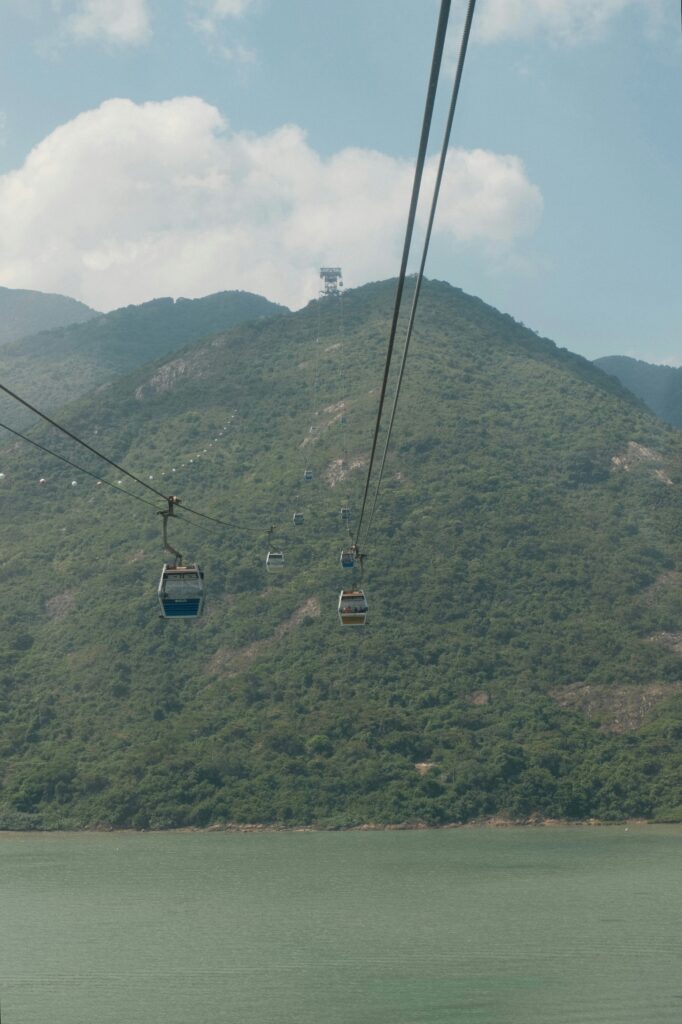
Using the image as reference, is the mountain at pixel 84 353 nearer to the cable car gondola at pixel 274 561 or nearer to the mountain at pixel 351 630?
the mountain at pixel 351 630

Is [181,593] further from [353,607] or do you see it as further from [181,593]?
[353,607]

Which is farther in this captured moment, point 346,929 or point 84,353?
point 84,353

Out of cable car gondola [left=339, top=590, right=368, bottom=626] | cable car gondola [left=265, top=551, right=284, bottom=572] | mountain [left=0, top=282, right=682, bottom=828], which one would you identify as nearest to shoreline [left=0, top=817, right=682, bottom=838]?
mountain [left=0, top=282, right=682, bottom=828]

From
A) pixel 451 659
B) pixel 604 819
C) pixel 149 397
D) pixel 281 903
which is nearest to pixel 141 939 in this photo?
pixel 281 903

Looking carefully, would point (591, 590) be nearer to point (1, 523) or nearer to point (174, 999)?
point (1, 523)

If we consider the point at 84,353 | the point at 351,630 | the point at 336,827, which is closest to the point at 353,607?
the point at 336,827

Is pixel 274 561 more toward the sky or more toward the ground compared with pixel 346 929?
more toward the sky
